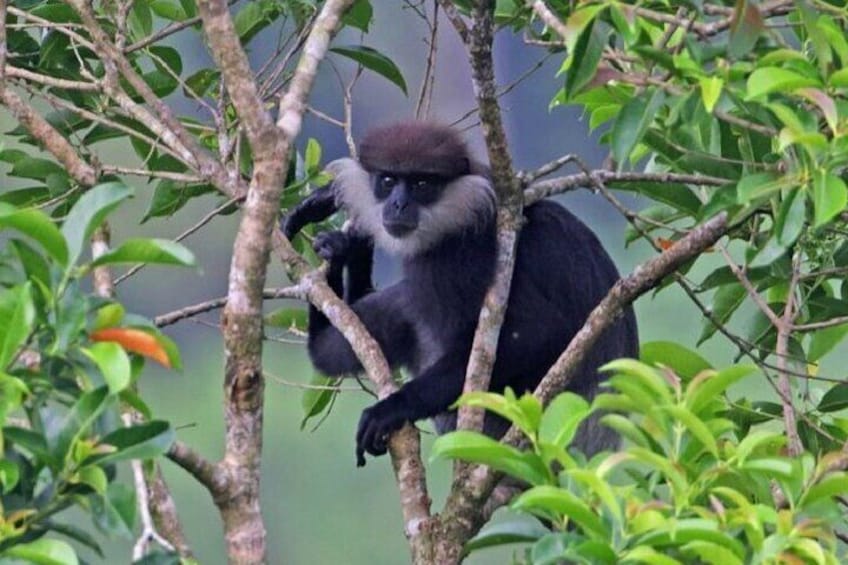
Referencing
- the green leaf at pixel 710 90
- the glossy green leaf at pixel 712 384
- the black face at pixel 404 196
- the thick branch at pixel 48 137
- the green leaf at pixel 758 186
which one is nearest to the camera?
the glossy green leaf at pixel 712 384

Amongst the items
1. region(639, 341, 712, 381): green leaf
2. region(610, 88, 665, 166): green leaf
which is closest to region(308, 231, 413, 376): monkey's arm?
region(639, 341, 712, 381): green leaf

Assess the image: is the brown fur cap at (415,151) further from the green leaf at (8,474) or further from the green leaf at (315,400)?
the green leaf at (8,474)

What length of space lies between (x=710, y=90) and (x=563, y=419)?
52cm

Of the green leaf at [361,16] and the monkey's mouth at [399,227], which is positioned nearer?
the green leaf at [361,16]

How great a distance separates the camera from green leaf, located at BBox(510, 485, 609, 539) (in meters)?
1.87

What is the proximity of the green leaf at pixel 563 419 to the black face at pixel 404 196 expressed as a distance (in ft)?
7.19

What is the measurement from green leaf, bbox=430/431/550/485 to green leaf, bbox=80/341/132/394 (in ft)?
1.54

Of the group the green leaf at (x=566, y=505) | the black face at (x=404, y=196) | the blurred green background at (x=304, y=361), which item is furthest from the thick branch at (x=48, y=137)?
the blurred green background at (x=304, y=361)

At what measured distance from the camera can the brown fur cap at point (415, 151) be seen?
438 cm

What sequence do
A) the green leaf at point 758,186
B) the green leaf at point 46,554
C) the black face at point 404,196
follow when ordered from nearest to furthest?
the green leaf at point 46,554 → the green leaf at point 758,186 → the black face at point 404,196

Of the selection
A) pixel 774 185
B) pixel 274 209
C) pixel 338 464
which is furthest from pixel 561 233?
pixel 338 464

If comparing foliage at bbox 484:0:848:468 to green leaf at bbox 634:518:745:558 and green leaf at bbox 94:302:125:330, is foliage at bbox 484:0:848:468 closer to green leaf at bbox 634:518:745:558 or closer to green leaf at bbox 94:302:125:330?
green leaf at bbox 634:518:745:558

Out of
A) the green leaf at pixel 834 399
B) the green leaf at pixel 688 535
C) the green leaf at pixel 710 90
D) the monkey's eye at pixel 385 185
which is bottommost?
the green leaf at pixel 688 535

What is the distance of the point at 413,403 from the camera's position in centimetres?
388
